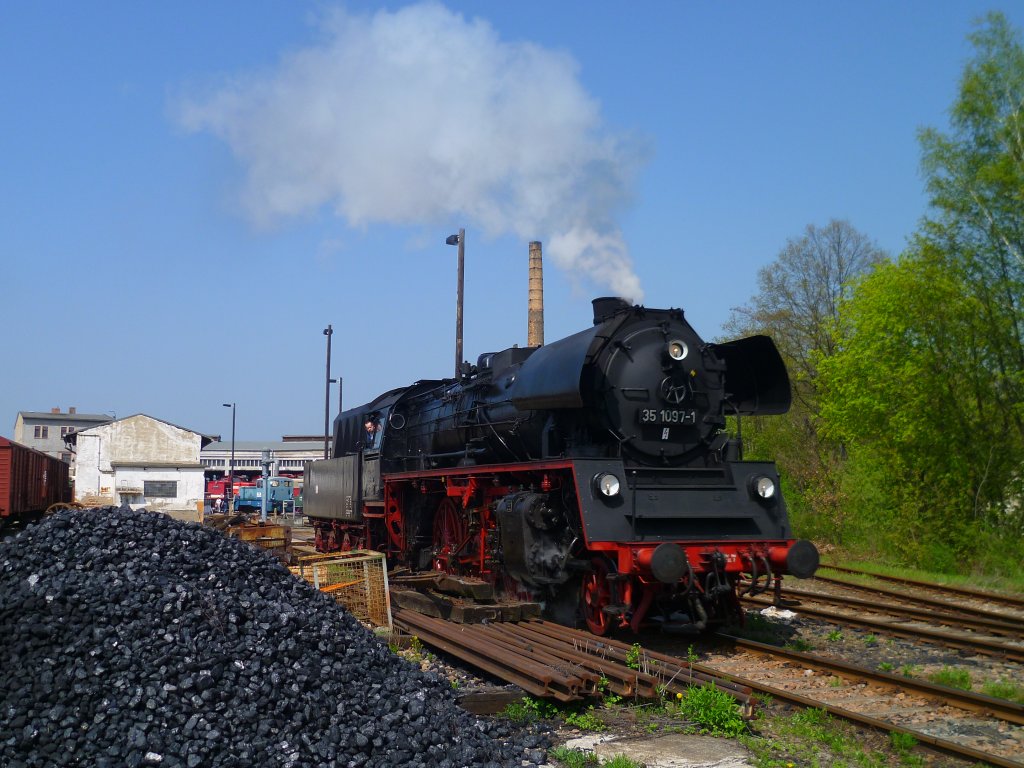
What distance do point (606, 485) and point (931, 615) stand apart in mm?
4834

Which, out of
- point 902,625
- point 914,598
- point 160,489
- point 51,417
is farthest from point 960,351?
point 51,417

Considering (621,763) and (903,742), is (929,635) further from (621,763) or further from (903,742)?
(621,763)

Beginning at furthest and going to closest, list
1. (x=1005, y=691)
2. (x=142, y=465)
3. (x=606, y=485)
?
(x=142, y=465) → (x=606, y=485) → (x=1005, y=691)

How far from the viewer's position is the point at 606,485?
27.8 ft

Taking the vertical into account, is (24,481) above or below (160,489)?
above

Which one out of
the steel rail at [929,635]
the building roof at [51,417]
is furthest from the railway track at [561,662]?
the building roof at [51,417]

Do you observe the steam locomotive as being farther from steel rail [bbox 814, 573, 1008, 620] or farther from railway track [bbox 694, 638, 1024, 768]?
steel rail [bbox 814, 573, 1008, 620]

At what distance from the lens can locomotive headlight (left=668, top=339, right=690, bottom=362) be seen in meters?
9.32

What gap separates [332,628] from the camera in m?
6.31

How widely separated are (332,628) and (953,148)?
58.4 ft

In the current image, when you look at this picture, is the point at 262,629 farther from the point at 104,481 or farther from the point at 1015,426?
the point at 104,481

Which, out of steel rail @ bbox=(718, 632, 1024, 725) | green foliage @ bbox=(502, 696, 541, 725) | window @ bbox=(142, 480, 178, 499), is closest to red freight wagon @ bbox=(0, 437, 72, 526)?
window @ bbox=(142, 480, 178, 499)

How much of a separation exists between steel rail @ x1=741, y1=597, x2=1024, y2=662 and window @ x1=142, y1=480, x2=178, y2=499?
41980mm

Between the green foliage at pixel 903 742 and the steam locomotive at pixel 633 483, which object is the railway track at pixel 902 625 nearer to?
the steam locomotive at pixel 633 483
